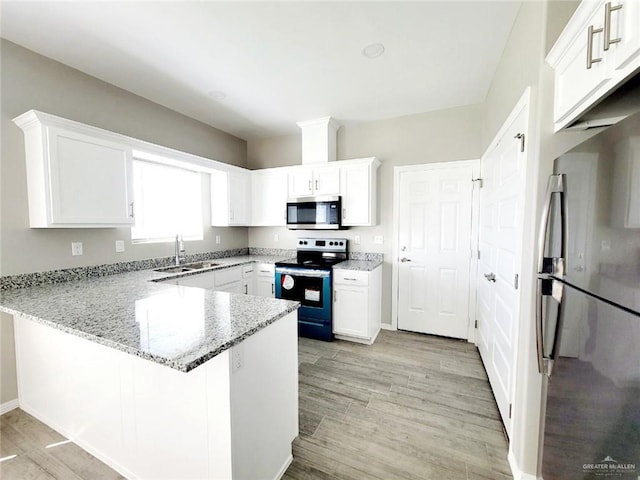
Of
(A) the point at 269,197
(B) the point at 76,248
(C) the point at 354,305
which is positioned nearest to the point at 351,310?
(C) the point at 354,305

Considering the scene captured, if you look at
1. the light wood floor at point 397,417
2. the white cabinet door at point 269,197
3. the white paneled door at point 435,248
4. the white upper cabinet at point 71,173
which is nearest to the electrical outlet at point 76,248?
the white upper cabinet at point 71,173

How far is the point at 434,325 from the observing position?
3326 millimetres

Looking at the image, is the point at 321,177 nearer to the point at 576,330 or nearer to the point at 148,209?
the point at 148,209

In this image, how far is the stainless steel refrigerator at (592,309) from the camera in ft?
2.64

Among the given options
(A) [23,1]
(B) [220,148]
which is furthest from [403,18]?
(B) [220,148]

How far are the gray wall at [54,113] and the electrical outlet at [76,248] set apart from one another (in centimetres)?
4

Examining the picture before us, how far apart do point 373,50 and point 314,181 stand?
1707 mm

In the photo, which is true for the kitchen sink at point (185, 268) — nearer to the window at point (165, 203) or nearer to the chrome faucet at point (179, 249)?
the chrome faucet at point (179, 249)

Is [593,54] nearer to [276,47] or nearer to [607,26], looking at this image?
[607,26]

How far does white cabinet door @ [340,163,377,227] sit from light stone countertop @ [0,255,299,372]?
2.01 m

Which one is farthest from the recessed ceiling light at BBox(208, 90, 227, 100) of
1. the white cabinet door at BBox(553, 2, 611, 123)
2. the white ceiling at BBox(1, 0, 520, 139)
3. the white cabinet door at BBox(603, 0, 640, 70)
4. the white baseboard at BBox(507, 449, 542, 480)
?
the white baseboard at BBox(507, 449, 542, 480)

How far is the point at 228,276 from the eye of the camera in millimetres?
3336

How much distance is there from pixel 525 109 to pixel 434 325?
261 centimetres

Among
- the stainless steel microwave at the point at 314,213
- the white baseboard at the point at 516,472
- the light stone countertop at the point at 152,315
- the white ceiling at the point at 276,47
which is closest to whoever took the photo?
the light stone countertop at the point at 152,315
